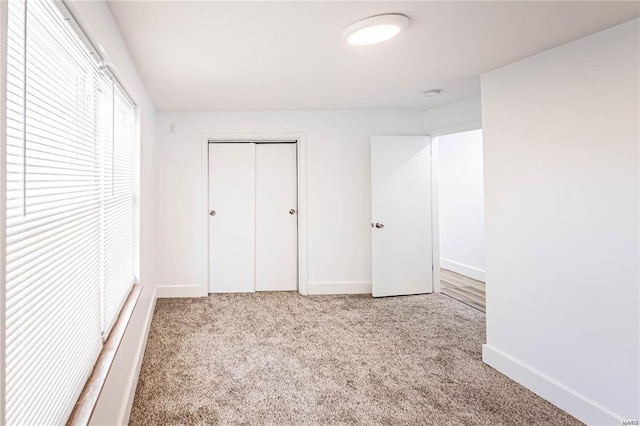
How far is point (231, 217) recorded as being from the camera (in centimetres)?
418

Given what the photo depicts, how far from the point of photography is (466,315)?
11.5 feet

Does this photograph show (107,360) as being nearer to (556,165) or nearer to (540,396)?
(540,396)

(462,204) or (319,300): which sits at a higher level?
(462,204)

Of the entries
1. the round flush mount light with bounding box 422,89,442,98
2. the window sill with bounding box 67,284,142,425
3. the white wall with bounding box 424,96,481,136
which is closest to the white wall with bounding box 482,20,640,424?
the round flush mount light with bounding box 422,89,442,98

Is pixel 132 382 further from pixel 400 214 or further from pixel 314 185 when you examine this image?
pixel 400 214

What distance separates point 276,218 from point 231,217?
0.57 metres

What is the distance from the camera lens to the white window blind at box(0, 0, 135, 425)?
0.82 m

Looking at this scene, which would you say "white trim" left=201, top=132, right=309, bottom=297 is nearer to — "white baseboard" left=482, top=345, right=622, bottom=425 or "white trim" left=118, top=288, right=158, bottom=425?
"white trim" left=118, top=288, right=158, bottom=425

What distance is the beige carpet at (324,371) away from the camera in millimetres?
1924

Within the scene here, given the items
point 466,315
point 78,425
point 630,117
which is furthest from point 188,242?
point 630,117

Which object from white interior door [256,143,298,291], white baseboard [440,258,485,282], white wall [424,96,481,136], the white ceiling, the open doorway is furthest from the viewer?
the open doorway

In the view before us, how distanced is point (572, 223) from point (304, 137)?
2893 mm

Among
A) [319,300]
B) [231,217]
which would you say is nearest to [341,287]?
[319,300]

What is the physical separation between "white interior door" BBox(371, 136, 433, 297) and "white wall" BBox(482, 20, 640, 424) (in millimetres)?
1522
